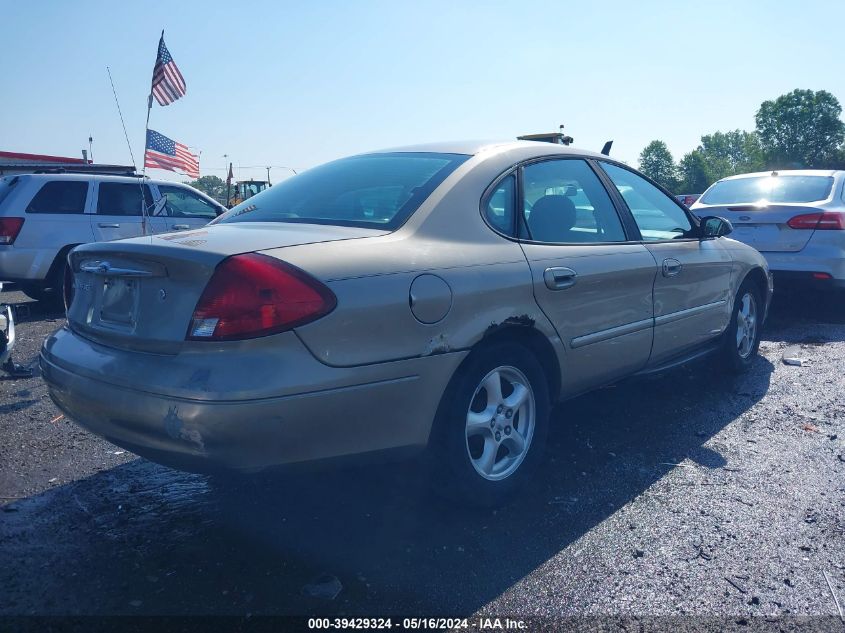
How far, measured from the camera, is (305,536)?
9.96ft

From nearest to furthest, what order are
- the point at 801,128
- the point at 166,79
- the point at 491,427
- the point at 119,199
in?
the point at 491,427
the point at 166,79
the point at 119,199
the point at 801,128

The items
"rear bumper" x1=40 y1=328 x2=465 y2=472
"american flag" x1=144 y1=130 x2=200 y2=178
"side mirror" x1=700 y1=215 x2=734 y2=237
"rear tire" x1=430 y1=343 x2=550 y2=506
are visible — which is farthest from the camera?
"american flag" x1=144 y1=130 x2=200 y2=178

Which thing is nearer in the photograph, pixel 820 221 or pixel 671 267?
pixel 671 267

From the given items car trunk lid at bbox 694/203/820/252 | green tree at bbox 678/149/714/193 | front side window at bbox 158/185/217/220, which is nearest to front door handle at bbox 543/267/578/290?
car trunk lid at bbox 694/203/820/252

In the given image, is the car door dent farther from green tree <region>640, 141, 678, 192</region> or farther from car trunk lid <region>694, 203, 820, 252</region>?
green tree <region>640, 141, 678, 192</region>

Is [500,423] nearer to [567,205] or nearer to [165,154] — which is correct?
[567,205]

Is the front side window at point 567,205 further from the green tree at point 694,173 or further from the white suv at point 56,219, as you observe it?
the green tree at point 694,173

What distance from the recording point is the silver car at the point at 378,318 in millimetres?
2504

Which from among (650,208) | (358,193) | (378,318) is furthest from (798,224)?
(378,318)

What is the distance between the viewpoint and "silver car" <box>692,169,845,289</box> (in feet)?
23.8

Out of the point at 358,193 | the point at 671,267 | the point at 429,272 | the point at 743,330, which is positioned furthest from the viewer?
the point at 743,330

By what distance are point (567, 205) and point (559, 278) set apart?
59 centimetres

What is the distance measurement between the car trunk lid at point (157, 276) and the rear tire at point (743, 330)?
344cm

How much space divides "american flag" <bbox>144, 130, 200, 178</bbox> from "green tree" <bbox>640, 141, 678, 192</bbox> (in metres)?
95.5
